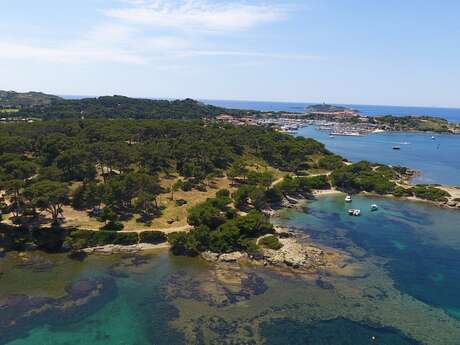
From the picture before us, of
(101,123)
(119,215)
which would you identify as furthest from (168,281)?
(101,123)

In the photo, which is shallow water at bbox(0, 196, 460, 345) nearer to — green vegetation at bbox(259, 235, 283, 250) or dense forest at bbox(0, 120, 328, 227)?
green vegetation at bbox(259, 235, 283, 250)

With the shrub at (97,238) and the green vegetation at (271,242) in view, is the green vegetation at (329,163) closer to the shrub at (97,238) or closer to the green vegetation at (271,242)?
the green vegetation at (271,242)

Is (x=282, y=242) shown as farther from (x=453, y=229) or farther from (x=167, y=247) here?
(x=453, y=229)

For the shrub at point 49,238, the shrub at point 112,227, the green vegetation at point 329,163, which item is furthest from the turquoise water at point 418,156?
the shrub at point 49,238

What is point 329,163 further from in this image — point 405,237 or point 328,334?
point 328,334

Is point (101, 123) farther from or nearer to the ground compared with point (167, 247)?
farther from the ground

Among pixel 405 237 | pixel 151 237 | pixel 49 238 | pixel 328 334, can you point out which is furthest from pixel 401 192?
pixel 49 238
